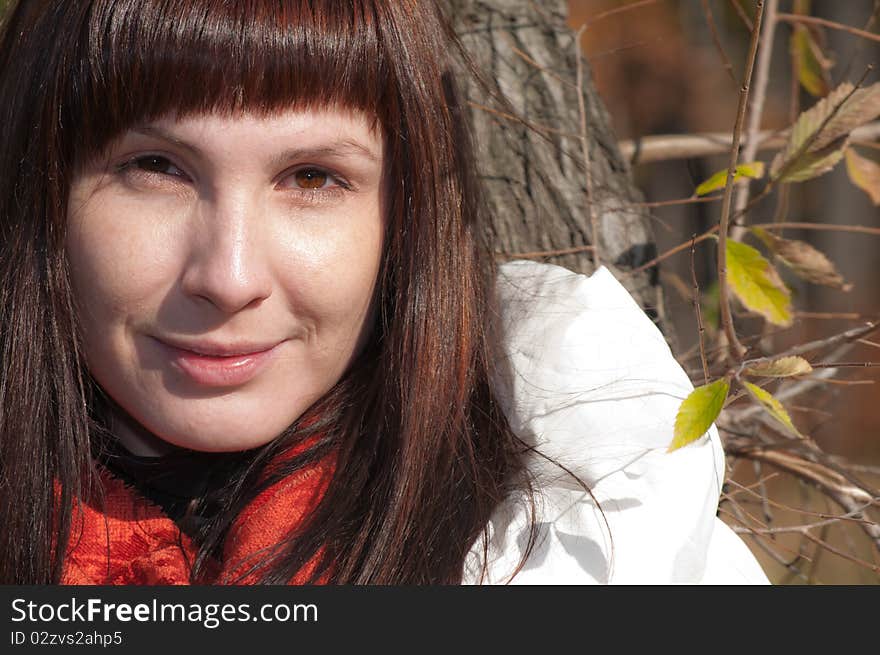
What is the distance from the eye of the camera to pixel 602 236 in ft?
6.09

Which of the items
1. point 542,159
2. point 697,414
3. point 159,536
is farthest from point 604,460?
point 542,159

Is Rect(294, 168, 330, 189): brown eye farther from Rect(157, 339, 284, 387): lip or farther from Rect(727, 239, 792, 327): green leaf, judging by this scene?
Rect(727, 239, 792, 327): green leaf

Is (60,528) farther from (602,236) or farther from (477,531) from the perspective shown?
(602,236)

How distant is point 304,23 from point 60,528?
766 mm

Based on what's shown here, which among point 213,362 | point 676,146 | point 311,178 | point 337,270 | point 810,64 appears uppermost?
point 810,64

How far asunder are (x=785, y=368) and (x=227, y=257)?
26.4 inches

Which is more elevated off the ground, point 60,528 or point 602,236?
point 602,236

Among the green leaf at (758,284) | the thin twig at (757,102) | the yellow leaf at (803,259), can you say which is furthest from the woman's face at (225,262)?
the thin twig at (757,102)

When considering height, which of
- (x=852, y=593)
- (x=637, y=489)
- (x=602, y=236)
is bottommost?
(x=852, y=593)

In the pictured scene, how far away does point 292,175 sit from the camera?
128cm

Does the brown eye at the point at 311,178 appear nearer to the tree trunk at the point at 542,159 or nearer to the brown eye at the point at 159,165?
the brown eye at the point at 159,165

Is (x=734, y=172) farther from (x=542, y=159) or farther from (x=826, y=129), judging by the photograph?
(x=542, y=159)

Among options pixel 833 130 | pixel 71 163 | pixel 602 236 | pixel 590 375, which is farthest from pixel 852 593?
pixel 71 163

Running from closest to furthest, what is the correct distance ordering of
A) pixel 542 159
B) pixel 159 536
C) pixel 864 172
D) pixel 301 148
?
pixel 301 148 < pixel 159 536 < pixel 864 172 < pixel 542 159
